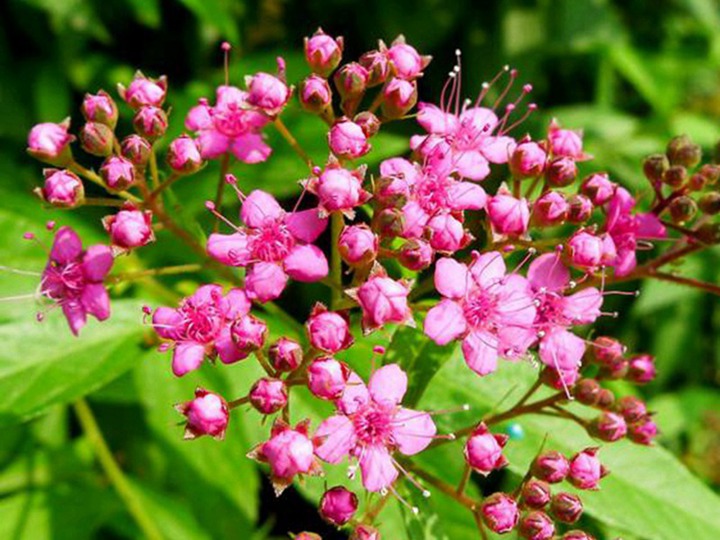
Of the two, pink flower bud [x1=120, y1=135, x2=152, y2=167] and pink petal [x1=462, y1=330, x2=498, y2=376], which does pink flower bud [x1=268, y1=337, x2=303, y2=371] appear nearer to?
pink petal [x1=462, y1=330, x2=498, y2=376]

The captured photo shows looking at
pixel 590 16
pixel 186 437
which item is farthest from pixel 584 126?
pixel 186 437

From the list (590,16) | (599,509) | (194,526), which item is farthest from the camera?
(590,16)

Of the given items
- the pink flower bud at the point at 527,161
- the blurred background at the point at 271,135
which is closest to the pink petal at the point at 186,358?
the blurred background at the point at 271,135

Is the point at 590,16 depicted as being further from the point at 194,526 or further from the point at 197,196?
the point at 194,526

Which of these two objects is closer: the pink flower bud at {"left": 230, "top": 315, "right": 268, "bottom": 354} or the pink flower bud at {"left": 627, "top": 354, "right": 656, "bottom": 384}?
the pink flower bud at {"left": 230, "top": 315, "right": 268, "bottom": 354}

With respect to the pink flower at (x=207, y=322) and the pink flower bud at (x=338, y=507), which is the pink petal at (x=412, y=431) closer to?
the pink flower bud at (x=338, y=507)

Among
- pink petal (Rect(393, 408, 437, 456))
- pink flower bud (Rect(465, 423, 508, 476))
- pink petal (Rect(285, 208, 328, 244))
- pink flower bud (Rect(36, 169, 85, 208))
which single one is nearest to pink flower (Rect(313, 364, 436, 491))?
pink petal (Rect(393, 408, 437, 456))
